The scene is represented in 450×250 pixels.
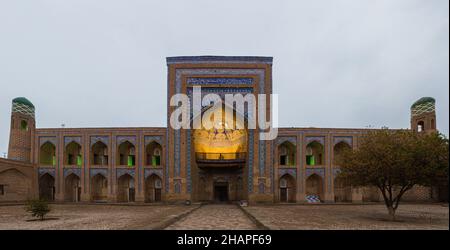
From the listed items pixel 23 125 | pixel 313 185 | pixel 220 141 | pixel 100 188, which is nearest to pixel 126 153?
pixel 100 188

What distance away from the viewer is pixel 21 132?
29.7 m

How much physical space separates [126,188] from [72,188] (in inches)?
192

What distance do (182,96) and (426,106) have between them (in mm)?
22221

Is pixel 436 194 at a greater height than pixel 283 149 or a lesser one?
lesser

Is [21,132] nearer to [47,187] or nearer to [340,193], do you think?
[47,187]

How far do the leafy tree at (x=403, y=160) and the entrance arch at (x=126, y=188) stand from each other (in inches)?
821

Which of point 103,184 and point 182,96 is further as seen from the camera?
point 103,184

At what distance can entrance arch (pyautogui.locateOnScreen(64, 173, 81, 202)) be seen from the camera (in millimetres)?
30169

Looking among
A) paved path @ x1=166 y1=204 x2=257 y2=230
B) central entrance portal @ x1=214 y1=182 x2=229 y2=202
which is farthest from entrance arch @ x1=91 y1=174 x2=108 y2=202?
paved path @ x1=166 y1=204 x2=257 y2=230
